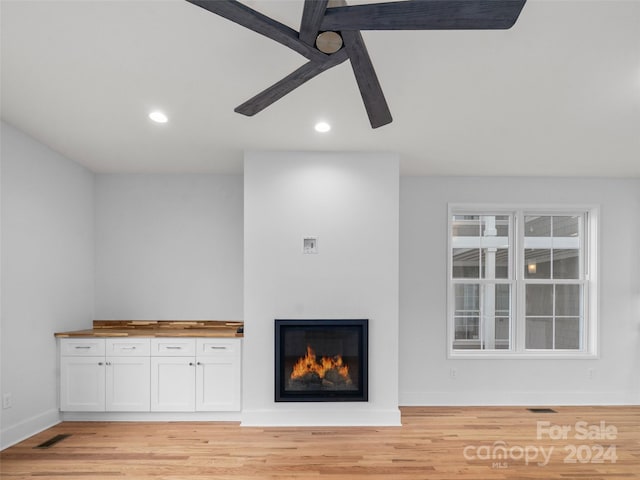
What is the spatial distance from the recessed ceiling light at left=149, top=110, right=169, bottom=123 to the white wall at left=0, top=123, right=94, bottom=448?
1.25 meters

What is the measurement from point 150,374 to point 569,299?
4.76m

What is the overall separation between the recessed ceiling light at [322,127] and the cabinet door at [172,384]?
2502 mm

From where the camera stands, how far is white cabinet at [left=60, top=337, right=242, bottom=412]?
4270 mm

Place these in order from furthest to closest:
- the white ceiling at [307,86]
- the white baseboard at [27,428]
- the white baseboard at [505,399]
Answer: the white baseboard at [505,399] < the white baseboard at [27,428] < the white ceiling at [307,86]

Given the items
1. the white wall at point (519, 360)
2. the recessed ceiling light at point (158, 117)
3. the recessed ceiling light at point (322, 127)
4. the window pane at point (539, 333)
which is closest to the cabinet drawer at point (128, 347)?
the recessed ceiling light at point (158, 117)

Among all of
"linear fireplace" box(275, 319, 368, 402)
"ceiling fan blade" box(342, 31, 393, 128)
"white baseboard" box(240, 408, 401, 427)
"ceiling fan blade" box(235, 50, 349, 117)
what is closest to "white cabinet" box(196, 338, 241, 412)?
"white baseboard" box(240, 408, 401, 427)

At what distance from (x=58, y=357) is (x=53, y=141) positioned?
206cm

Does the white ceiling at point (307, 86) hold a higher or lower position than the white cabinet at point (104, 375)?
higher

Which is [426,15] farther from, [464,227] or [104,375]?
[104,375]

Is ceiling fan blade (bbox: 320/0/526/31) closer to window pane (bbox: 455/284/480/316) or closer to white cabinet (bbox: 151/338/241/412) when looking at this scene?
white cabinet (bbox: 151/338/241/412)

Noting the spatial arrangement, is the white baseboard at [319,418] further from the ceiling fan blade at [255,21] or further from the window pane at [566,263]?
the ceiling fan blade at [255,21]

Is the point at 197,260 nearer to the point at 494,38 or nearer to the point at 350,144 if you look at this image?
the point at 350,144

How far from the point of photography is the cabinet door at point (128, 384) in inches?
169

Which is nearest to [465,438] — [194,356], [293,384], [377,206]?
[293,384]
